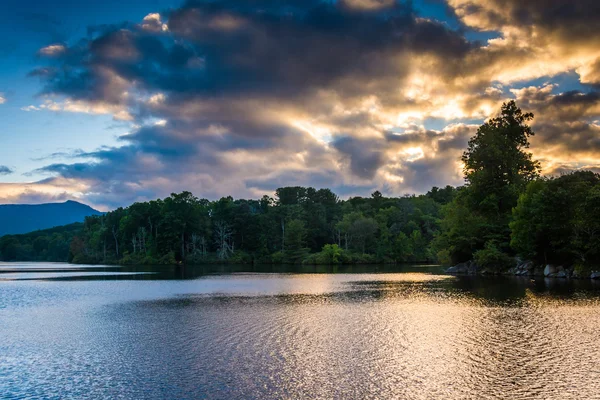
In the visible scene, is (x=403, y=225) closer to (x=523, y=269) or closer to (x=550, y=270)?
(x=523, y=269)

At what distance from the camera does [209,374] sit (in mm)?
19047

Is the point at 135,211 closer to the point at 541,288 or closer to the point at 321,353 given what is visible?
the point at 541,288

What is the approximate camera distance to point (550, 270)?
223 feet

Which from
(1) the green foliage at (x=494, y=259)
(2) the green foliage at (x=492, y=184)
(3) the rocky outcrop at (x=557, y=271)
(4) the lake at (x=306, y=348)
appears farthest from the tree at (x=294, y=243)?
(4) the lake at (x=306, y=348)

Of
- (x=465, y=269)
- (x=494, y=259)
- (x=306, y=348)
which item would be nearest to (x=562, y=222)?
(x=494, y=259)

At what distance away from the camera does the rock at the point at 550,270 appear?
221 ft

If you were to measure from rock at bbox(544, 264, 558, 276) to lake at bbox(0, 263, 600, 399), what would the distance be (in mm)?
27108

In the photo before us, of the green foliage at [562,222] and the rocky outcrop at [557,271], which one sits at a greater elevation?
the green foliage at [562,222]

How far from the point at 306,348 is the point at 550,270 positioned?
58.2 meters

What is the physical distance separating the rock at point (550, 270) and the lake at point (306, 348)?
2711 cm

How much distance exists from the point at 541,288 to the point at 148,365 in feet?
151

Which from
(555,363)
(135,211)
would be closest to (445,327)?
(555,363)

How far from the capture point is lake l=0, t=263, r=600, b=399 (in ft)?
56.6

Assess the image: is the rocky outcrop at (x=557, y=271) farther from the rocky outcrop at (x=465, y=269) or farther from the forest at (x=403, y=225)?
the rocky outcrop at (x=465, y=269)
